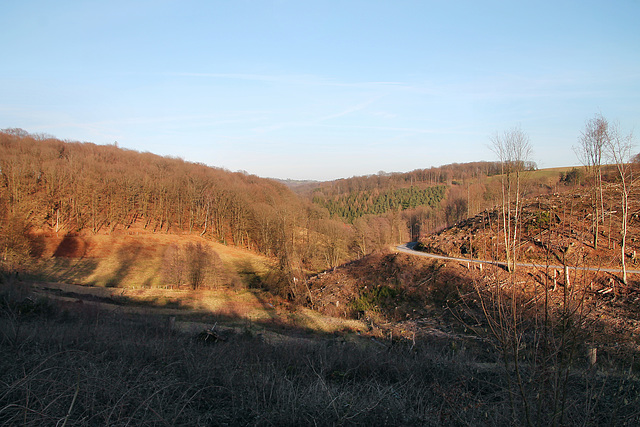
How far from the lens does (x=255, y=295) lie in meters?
32.2

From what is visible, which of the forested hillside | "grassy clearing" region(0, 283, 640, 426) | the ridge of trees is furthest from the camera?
the ridge of trees

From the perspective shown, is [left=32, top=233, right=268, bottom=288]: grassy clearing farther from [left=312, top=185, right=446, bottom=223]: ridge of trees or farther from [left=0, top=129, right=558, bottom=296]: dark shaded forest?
[left=312, top=185, right=446, bottom=223]: ridge of trees

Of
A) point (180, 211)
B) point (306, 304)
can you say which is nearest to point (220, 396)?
point (306, 304)

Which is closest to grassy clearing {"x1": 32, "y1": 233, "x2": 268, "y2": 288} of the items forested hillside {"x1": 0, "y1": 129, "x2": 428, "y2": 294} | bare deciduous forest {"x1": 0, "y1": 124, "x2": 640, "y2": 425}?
bare deciduous forest {"x1": 0, "y1": 124, "x2": 640, "y2": 425}

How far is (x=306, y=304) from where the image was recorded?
1118 inches

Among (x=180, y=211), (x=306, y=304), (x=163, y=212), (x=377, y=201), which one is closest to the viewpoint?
(x=306, y=304)

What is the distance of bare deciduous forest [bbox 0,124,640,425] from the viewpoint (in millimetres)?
3953

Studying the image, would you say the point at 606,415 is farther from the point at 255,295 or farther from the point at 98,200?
the point at 98,200

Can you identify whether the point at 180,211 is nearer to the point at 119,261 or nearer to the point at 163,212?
the point at 163,212

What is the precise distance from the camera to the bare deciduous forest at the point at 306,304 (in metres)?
3.95

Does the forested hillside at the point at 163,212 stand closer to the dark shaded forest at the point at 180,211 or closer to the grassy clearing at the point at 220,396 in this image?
the dark shaded forest at the point at 180,211

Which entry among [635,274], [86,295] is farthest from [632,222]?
[86,295]

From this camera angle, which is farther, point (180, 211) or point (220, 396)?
point (180, 211)

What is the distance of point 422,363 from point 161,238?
55.5m
